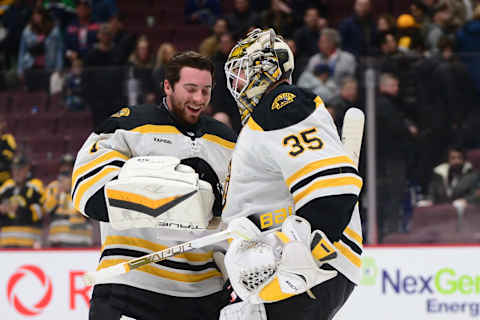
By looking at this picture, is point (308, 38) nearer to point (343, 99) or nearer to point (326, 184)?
point (343, 99)

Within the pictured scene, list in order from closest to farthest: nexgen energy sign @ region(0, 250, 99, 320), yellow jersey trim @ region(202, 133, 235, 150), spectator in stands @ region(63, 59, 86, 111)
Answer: yellow jersey trim @ region(202, 133, 235, 150) → nexgen energy sign @ region(0, 250, 99, 320) → spectator in stands @ region(63, 59, 86, 111)

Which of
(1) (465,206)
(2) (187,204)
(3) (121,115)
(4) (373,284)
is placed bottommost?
(4) (373,284)

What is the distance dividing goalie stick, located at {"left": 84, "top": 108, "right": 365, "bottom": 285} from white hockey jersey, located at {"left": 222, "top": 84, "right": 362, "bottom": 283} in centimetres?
9

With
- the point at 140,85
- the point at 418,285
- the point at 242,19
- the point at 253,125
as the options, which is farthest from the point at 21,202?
the point at 253,125

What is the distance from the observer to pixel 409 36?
259 inches

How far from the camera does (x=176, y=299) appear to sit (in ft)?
9.24

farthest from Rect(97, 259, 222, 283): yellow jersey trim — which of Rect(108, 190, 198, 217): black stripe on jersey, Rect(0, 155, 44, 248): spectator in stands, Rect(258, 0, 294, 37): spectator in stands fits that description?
Rect(258, 0, 294, 37): spectator in stands

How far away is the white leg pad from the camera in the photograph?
2.32m

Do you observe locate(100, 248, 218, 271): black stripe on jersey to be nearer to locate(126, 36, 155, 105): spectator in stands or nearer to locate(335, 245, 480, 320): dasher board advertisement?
locate(335, 245, 480, 320): dasher board advertisement

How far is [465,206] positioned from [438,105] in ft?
2.02

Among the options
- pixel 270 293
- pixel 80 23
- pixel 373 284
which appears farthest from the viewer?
pixel 80 23

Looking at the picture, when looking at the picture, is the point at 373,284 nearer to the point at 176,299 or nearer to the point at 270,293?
the point at 176,299

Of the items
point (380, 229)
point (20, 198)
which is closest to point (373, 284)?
point (380, 229)

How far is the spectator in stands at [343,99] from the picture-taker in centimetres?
524
